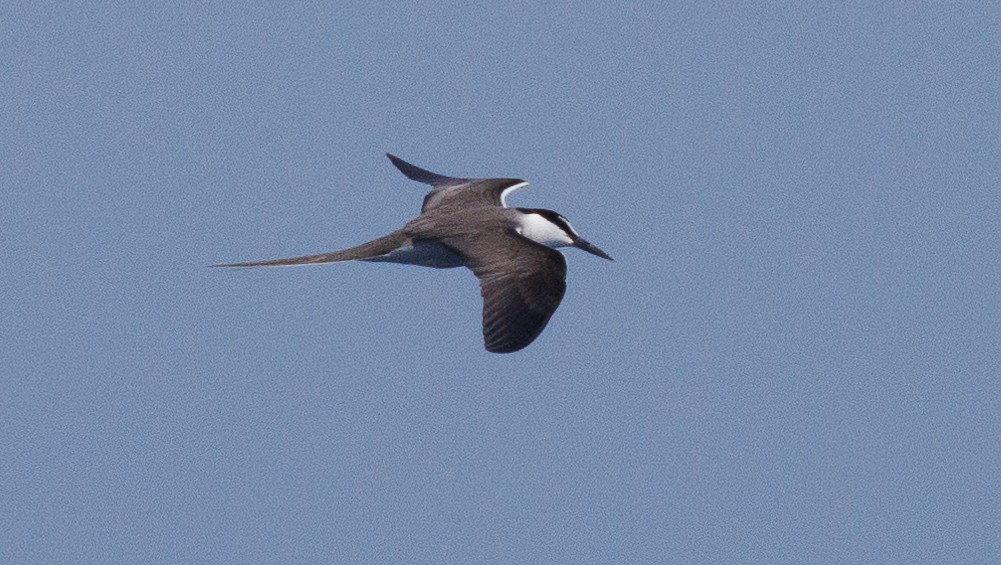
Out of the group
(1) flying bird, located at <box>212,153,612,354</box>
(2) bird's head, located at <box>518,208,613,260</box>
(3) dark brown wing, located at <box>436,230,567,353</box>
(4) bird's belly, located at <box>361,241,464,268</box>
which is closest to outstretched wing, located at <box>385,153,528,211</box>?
(1) flying bird, located at <box>212,153,612,354</box>

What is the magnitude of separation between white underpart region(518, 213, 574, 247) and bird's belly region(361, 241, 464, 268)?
91 centimetres

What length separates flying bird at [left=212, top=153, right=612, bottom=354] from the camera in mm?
14320

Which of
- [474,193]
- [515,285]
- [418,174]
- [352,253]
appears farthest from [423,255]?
[418,174]

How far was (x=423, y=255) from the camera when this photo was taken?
16.4 metres

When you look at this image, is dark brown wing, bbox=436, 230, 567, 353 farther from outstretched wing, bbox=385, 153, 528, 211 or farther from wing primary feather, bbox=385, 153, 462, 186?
wing primary feather, bbox=385, 153, 462, 186

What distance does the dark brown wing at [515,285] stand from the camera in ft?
46.3

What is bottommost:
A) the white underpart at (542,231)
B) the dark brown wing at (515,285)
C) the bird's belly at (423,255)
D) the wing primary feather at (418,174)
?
the dark brown wing at (515,285)

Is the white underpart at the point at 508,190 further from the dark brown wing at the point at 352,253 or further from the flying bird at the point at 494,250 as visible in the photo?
the dark brown wing at the point at 352,253

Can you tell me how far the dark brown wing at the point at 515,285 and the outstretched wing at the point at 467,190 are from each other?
269 cm

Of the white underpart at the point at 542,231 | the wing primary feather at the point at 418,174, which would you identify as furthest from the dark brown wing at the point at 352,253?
the wing primary feather at the point at 418,174

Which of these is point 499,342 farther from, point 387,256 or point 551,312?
point 387,256

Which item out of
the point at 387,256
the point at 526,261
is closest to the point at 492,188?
the point at 387,256

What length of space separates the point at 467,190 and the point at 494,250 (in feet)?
11.6

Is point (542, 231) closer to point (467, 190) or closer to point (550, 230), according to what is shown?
point (550, 230)
